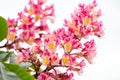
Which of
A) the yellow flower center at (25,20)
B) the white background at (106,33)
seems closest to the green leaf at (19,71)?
the yellow flower center at (25,20)

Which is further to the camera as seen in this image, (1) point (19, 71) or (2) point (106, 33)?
(2) point (106, 33)

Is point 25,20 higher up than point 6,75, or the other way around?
point 25,20

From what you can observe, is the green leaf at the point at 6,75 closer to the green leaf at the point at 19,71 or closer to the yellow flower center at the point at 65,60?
the green leaf at the point at 19,71

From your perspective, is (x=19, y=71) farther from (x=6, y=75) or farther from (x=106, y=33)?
(x=106, y=33)

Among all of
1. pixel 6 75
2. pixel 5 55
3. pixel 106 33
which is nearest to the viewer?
pixel 6 75

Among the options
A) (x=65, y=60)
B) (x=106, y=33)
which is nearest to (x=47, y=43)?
(x=65, y=60)

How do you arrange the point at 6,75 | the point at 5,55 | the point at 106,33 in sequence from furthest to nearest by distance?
1. the point at 106,33
2. the point at 5,55
3. the point at 6,75
